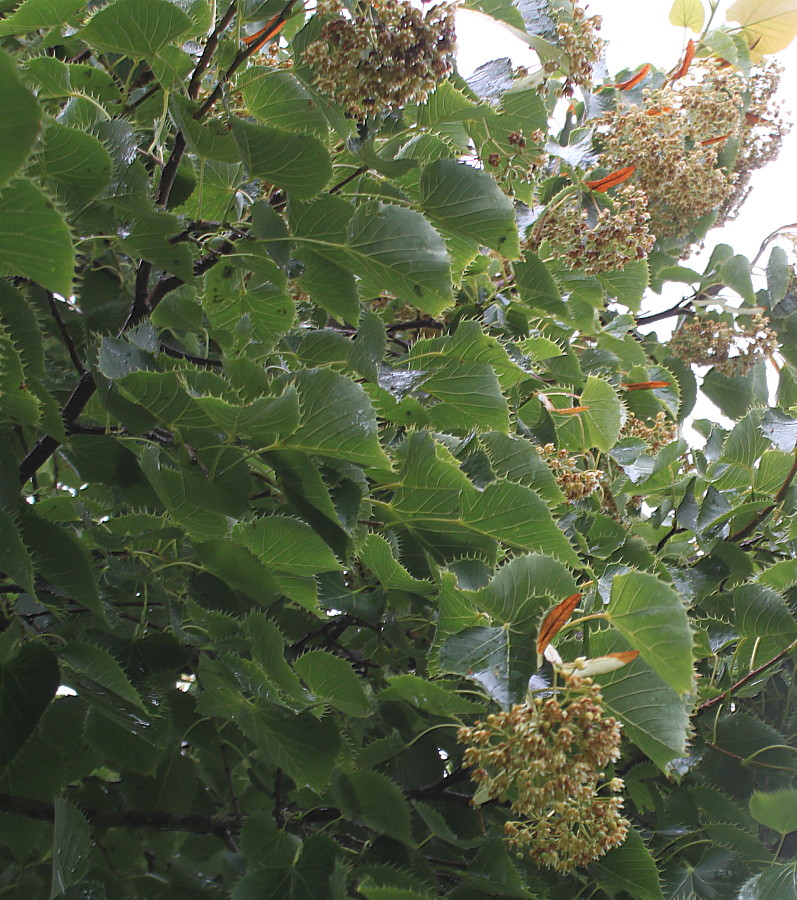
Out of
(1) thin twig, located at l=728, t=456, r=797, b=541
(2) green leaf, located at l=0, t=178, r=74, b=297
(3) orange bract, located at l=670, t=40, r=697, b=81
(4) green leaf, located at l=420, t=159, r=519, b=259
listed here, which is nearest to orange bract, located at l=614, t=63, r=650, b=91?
(3) orange bract, located at l=670, t=40, r=697, b=81

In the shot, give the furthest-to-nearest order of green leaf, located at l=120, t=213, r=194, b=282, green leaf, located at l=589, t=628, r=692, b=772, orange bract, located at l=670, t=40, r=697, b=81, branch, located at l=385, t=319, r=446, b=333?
orange bract, located at l=670, t=40, r=697, b=81 < branch, located at l=385, t=319, r=446, b=333 < green leaf, located at l=120, t=213, r=194, b=282 < green leaf, located at l=589, t=628, r=692, b=772

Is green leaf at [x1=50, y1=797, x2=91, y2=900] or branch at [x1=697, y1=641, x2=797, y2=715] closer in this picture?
green leaf at [x1=50, y1=797, x2=91, y2=900]

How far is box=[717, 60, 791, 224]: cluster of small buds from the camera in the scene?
263 centimetres

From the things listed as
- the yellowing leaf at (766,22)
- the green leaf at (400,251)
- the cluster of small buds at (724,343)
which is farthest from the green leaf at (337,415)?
the yellowing leaf at (766,22)

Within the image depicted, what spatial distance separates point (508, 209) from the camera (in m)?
1.24

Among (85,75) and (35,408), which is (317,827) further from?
(85,75)

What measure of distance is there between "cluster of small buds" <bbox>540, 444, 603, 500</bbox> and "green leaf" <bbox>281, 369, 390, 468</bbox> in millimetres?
531

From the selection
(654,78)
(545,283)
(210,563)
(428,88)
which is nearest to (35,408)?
(210,563)

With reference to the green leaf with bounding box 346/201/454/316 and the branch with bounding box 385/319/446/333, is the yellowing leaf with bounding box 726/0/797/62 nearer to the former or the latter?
the branch with bounding box 385/319/446/333

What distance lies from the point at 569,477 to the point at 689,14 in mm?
1942

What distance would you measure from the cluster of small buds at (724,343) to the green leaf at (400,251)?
1555 mm

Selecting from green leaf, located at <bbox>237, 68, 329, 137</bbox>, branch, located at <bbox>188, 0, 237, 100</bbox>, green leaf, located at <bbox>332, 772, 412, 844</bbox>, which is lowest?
green leaf, located at <bbox>332, 772, 412, 844</bbox>

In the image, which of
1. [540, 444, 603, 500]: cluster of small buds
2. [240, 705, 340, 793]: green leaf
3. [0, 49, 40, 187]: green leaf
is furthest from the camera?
[540, 444, 603, 500]: cluster of small buds

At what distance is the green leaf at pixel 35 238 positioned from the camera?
2.27 ft
